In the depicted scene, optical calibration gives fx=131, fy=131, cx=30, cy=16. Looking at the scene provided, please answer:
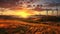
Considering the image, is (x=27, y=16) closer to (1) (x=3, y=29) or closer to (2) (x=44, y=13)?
(2) (x=44, y=13)

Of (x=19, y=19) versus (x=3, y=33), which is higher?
(x=19, y=19)

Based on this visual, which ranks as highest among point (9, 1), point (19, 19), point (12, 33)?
point (9, 1)

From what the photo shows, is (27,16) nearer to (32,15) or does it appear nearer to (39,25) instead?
(32,15)

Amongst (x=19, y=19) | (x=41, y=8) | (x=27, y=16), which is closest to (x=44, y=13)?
(x=41, y=8)

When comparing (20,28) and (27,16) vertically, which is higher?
(27,16)

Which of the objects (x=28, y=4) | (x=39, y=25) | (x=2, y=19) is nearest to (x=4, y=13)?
(x=2, y=19)

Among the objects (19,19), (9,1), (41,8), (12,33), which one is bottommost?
(12,33)

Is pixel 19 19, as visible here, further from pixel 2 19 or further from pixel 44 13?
pixel 44 13
